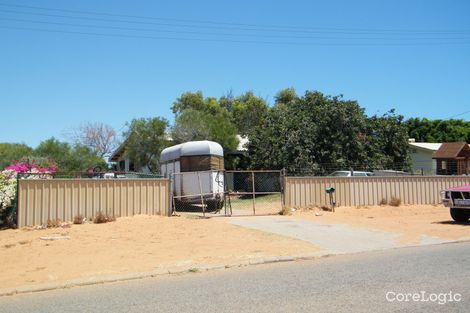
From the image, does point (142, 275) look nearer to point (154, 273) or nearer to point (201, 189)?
point (154, 273)

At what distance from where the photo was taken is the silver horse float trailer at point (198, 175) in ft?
A: 64.2

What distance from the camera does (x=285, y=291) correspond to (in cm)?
709

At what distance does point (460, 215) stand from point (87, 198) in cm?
1268

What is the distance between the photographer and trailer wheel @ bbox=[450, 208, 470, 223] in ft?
52.6

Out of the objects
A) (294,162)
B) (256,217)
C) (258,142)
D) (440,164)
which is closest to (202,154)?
(256,217)

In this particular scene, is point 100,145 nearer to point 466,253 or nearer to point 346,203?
point 346,203

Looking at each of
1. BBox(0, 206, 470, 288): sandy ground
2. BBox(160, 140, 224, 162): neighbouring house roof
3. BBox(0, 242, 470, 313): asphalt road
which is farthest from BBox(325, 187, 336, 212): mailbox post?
BBox(0, 242, 470, 313): asphalt road

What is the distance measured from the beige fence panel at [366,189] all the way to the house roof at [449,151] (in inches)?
806

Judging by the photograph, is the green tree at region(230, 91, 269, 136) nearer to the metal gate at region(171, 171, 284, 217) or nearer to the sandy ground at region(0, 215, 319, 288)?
the metal gate at region(171, 171, 284, 217)

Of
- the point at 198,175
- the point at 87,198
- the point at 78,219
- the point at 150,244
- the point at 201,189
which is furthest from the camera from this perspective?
the point at 201,189

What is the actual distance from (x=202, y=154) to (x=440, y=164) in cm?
3177

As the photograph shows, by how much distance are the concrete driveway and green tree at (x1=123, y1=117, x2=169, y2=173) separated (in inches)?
628

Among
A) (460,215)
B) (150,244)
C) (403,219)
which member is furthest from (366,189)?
(150,244)

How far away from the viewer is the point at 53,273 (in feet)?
28.7
